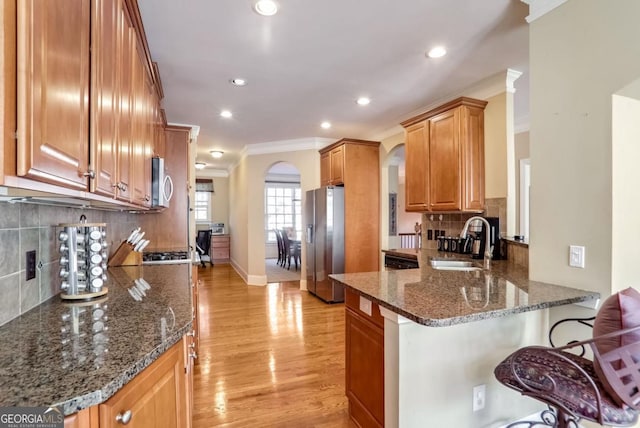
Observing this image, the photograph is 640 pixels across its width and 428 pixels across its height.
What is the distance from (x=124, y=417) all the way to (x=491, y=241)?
2968mm

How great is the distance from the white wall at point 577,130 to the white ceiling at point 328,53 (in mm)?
455

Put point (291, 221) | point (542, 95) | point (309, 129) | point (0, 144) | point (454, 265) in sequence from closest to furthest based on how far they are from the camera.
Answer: point (0, 144)
point (542, 95)
point (454, 265)
point (309, 129)
point (291, 221)

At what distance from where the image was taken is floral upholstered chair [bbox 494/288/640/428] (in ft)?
3.77

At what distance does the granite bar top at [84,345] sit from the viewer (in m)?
0.73

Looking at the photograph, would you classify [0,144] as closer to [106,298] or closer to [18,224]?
[18,224]

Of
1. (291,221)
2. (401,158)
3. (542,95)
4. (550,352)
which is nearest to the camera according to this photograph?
(550,352)

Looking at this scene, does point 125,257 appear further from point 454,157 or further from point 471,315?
point 454,157

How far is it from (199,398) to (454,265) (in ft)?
7.58

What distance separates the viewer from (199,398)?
2314 mm

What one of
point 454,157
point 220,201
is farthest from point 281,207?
point 454,157

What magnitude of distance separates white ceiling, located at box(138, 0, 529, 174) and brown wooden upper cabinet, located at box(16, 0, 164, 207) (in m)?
0.66

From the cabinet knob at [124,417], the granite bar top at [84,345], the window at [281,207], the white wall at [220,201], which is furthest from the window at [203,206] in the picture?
the cabinet knob at [124,417]

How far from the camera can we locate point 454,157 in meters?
3.14

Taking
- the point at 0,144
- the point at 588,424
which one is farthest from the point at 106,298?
the point at 588,424
